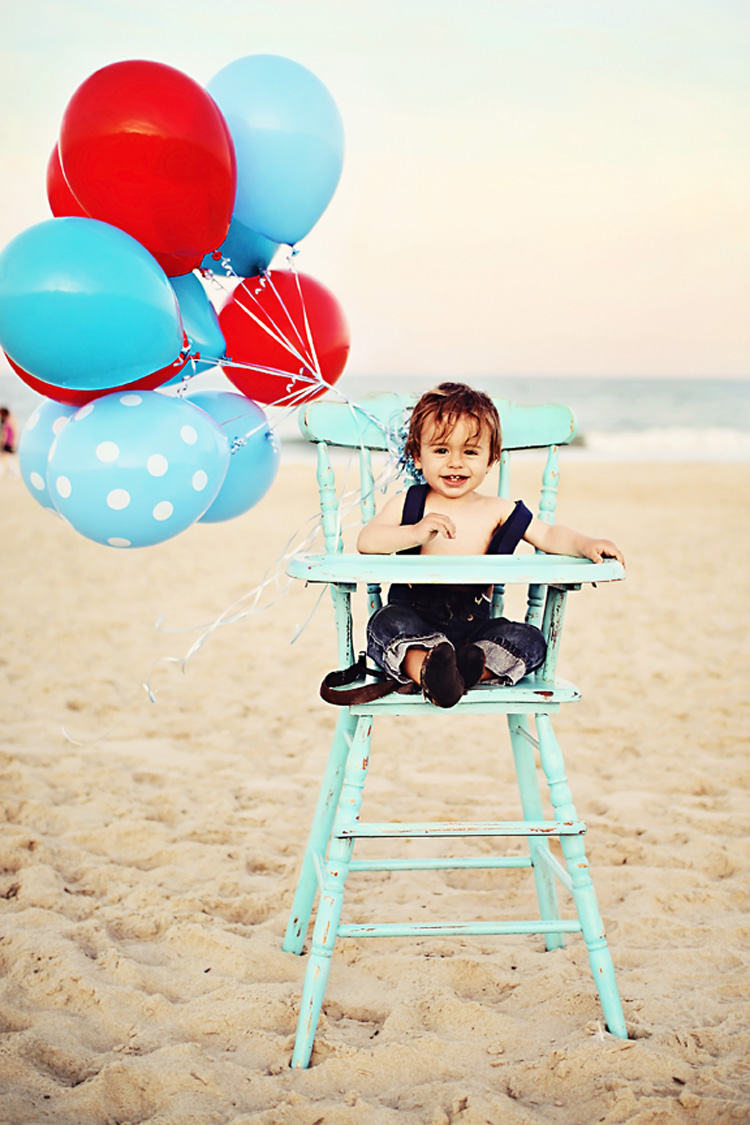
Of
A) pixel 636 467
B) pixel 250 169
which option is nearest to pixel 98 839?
pixel 250 169

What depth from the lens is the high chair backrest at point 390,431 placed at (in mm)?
2004

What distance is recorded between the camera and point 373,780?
2912mm

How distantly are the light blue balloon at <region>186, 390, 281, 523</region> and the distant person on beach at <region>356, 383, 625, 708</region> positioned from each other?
0.43 meters

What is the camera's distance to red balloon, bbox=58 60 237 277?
1686mm

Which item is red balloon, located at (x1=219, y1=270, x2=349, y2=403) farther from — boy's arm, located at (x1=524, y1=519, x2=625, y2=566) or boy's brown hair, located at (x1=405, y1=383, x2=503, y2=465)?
boy's arm, located at (x1=524, y1=519, x2=625, y2=566)

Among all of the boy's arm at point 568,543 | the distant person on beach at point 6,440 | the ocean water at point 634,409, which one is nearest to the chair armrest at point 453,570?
the boy's arm at point 568,543

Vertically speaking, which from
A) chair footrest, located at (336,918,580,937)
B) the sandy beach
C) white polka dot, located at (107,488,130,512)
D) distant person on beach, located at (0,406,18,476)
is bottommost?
distant person on beach, located at (0,406,18,476)

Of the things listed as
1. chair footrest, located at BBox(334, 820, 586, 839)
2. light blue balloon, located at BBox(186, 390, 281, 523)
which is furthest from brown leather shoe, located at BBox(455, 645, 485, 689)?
light blue balloon, located at BBox(186, 390, 281, 523)

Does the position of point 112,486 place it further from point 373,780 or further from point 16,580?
point 16,580

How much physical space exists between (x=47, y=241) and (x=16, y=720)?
225 cm

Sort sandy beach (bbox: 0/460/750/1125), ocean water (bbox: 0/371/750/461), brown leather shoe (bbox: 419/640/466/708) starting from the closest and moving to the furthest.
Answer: sandy beach (bbox: 0/460/750/1125) → brown leather shoe (bbox: 419/640/466/708) → ocean water (bbox: 0/371/750/461)

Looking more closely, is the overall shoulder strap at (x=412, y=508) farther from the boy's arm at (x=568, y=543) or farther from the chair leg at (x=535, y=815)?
the chair leg at (x=535, y=815)

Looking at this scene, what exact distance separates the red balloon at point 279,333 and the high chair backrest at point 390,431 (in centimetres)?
23

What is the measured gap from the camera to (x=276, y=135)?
205cm
